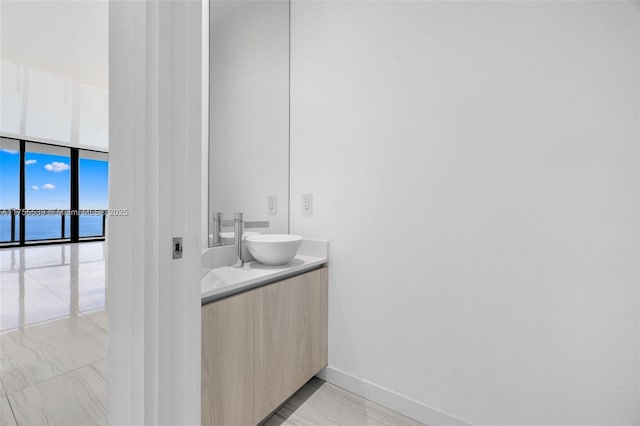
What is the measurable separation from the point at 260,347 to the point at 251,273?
32 centimetres

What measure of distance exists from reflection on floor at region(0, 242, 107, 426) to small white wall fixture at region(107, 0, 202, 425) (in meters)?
0.97

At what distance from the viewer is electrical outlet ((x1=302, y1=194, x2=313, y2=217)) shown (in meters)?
1.62

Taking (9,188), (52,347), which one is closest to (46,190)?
(9,188)

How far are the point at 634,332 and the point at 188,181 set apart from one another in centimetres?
152

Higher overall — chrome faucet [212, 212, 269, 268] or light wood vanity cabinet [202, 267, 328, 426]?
chrome faucet [212, 212, 269, 268]

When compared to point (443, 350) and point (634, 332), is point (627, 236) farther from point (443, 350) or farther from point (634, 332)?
point (443, 350)

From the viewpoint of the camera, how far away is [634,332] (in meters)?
0.87

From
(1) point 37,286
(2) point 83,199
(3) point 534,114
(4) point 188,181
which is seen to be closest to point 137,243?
(4) point 188,181

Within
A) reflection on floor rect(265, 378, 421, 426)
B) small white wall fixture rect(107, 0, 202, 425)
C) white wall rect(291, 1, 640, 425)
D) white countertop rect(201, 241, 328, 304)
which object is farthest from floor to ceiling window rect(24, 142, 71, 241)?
white wall rect(291, 1, 640, 425)

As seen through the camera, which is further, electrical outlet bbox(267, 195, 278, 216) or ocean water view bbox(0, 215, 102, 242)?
ocean water view bbox(0, 215, 102, 242)

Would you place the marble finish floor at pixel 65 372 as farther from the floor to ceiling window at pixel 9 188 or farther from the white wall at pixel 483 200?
the floor to ceiling window at pixel 9 188

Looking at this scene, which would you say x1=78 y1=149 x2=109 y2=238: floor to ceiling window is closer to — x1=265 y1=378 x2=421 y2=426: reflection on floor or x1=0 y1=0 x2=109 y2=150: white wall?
x1=0 y1=0 x2=109 y2=150: white wall

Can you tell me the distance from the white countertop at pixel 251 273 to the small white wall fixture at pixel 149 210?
0.21m

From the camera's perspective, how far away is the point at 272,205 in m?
1.67
